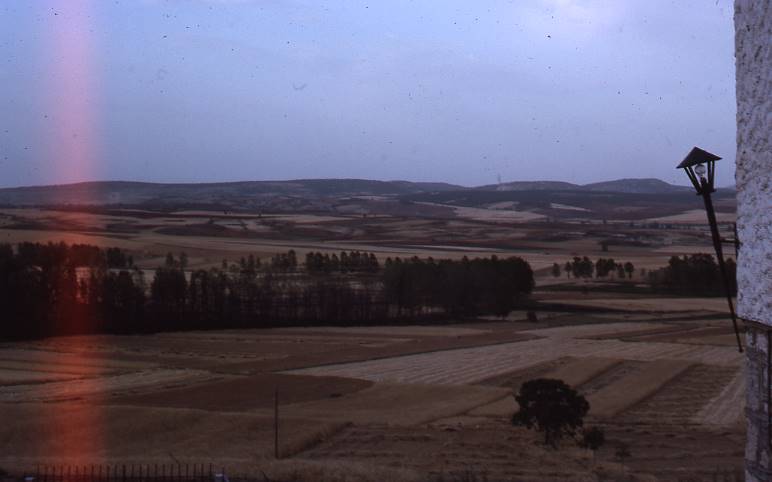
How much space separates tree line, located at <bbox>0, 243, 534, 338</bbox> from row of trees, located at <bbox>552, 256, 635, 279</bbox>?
8.86 metres

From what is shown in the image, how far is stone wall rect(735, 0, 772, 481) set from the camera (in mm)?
4902

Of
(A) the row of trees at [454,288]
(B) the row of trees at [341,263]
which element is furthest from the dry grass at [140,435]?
(B) the row of trees at [341,263]

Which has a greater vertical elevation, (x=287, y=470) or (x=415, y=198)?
(x=415, y=198)

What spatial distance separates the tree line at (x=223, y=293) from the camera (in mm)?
39906

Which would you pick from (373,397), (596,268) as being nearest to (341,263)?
(596,268)

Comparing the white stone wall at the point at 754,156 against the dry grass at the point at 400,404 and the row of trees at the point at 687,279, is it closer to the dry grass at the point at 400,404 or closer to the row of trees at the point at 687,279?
the dry grass at the point at 400,404

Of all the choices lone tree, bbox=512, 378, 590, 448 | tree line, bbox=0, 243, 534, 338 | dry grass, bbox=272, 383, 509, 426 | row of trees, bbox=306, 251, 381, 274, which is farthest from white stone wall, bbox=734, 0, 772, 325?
row of trees, bbox=306, 251, 381, 274

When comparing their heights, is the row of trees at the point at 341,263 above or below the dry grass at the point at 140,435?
above

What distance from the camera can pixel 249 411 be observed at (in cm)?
2084

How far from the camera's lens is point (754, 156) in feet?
16.6

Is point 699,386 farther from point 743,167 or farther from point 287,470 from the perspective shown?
point 743,167

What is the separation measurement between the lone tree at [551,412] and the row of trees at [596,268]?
41.7 meters

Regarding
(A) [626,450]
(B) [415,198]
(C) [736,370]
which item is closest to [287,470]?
(A) [626,450]

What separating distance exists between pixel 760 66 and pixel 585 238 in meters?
76.9
